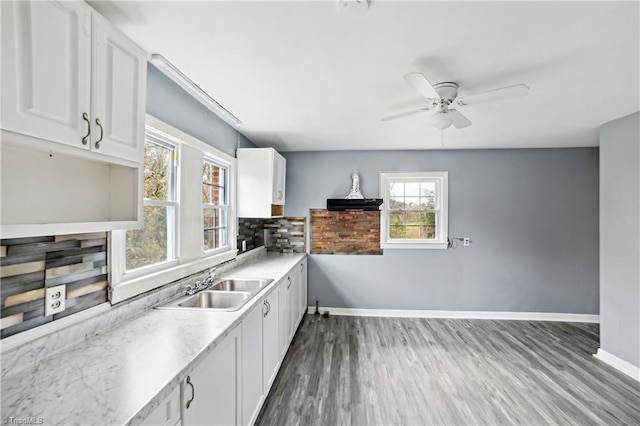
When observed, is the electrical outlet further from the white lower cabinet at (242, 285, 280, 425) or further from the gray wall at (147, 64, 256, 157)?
the gray wall at (147, 64, 256, 157)

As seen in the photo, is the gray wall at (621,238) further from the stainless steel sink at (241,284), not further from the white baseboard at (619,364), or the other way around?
the stainless steel sink at (241,284)

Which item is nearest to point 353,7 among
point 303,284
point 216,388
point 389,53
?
point 389,53

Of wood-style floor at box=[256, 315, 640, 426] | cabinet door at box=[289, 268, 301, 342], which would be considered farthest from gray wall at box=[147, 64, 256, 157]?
wood-style floor at box=[256, 315, 640, 426]

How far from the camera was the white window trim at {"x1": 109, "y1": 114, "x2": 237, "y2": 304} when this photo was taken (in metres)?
1.52

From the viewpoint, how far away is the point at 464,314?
399 cm

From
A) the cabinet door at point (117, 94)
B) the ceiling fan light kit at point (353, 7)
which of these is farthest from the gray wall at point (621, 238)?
the cabinet door at point (117, 94)

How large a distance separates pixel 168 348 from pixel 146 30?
5.29ft

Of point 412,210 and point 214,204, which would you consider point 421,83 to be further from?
point 412,210

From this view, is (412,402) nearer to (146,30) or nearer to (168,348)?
(168,348)

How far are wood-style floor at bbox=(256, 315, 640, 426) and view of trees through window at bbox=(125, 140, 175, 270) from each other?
1.44 meters

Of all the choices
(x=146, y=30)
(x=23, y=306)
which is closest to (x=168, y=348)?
(x=23, y=306)

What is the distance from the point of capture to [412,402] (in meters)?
2.20

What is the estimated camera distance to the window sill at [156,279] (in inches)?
60.3

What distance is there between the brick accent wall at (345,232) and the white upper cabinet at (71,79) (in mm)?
3052
